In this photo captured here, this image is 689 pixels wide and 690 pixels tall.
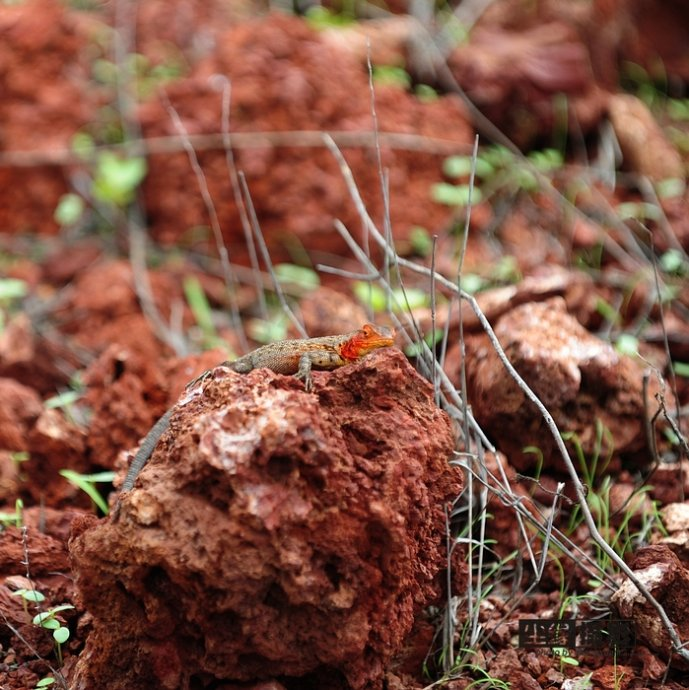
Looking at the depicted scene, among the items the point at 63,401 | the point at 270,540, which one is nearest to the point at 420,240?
the point at 63,401

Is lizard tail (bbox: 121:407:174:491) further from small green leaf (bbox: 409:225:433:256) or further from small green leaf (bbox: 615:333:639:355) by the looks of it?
small green leaf (bbox: 409:225:433:256)

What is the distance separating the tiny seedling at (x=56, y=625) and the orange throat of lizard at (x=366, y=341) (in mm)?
1495

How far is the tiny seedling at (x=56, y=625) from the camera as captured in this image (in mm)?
3062

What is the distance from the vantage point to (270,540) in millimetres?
2508

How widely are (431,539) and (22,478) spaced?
237 cm

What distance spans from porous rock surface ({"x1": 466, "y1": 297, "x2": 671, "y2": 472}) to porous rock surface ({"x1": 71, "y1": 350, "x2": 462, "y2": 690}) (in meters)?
1.09

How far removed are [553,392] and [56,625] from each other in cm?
239

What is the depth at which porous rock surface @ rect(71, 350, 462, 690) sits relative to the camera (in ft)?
8.27

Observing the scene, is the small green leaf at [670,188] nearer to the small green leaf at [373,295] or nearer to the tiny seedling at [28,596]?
the small green leaf at [373,295]

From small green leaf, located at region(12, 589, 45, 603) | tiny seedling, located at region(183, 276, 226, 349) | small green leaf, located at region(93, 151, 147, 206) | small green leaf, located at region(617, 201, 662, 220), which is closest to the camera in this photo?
small green leaf, located at region(12, 589, 45, 603)

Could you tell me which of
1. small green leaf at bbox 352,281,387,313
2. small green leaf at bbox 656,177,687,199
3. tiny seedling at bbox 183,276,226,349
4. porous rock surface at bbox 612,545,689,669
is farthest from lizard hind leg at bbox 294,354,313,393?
small green leaf at bbox 656,177,687,199

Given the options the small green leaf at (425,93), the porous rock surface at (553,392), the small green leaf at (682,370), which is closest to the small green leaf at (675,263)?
the small green leaf at (682,370)

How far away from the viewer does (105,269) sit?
6805 mm

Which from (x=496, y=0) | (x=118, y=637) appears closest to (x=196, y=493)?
(x=118, y=637)
